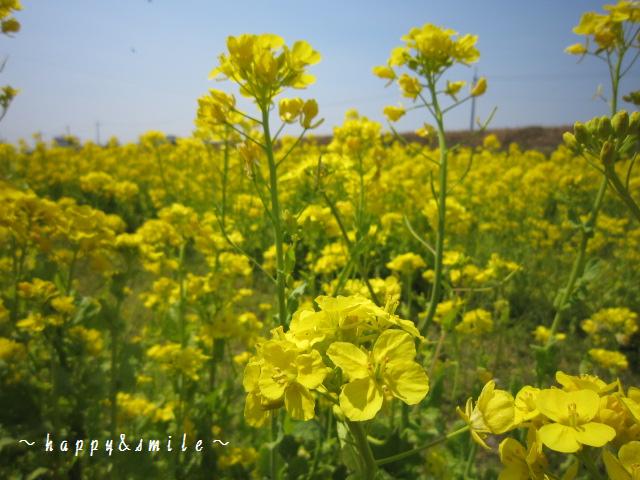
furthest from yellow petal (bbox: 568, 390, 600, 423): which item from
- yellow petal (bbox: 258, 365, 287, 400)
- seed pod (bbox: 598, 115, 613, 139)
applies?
seed pod (bbox: 598, 115, 613, 139)

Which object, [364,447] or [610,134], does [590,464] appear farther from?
[610,134]

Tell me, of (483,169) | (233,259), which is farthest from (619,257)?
(233,259)

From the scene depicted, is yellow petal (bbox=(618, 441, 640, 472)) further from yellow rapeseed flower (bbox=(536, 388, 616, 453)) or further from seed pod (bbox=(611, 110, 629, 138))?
seed pod (bbox=(611, 110, 629, 138))

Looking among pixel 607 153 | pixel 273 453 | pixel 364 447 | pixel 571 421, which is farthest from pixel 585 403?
pixel 273 453

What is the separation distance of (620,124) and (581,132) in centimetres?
9

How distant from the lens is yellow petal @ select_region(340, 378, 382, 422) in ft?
2.28

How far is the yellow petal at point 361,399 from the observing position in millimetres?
695

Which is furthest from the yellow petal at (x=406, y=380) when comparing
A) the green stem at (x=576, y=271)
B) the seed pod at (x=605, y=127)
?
the green stem at (x=576, y=271)

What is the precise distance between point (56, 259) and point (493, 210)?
5.53 meters

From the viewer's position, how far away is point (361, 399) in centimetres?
73

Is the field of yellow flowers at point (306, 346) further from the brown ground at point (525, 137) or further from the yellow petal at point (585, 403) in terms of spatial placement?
the brown ground at point (525, 137)

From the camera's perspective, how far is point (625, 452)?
0.64 meters

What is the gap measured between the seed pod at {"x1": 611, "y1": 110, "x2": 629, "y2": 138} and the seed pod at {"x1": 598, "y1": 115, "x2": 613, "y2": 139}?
0.03 feet

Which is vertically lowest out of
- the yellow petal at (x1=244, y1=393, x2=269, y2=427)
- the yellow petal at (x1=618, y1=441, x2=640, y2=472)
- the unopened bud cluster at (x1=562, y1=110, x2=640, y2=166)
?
the yellow petal at (x1=244, y1=393, x2=269, y2=427)
